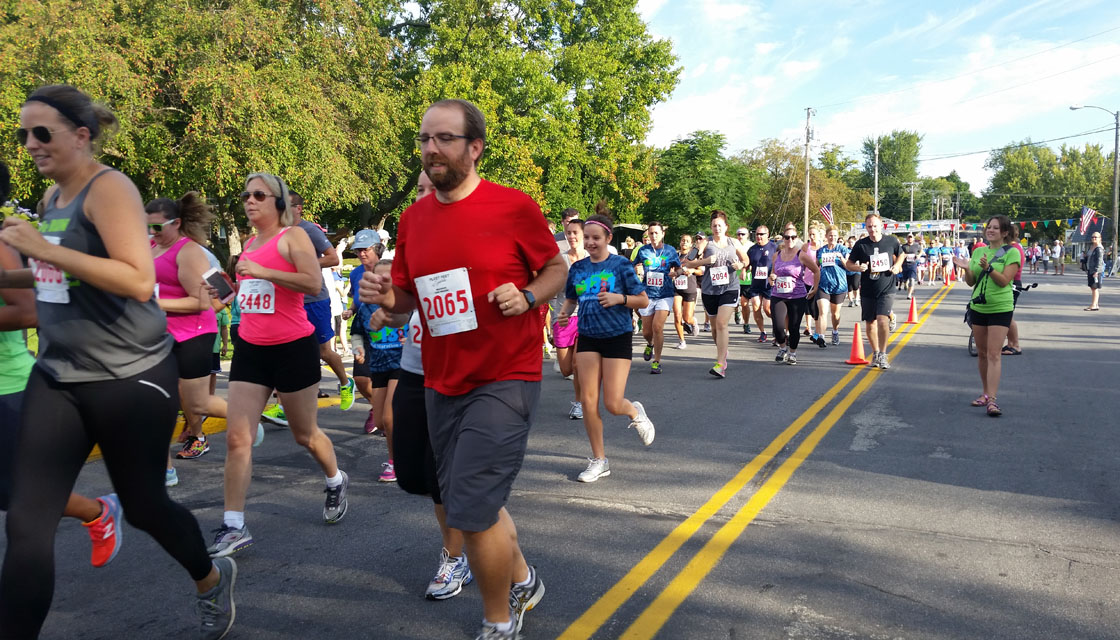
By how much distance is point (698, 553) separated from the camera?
4.61 metres

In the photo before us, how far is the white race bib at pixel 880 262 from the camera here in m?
11.0

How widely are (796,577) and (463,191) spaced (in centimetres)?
246

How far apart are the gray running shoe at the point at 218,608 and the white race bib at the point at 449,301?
134 centimetres

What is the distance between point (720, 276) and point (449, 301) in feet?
30.5

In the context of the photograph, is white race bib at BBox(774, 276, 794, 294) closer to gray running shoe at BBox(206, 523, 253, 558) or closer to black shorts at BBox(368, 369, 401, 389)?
black shorts at BBox(368, 369, 401, 389)

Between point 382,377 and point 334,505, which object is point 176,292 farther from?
point 334,505

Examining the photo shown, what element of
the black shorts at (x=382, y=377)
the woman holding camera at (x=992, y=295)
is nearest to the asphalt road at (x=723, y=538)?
the woman holding camera at (x=992, y=295)

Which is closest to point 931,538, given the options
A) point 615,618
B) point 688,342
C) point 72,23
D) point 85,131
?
point 615,618

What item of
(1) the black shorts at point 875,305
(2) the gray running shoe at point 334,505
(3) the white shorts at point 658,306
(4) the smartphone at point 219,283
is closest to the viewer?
(4) the smartphone at point 219,283

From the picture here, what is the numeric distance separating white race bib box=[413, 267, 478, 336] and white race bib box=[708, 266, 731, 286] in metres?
9.19

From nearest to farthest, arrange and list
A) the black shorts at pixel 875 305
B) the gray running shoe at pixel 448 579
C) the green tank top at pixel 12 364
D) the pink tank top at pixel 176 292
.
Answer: the green tank top at pixel 12 364
the gray running shoe at pixel 448 579
the pink tank top at pixel 176 292
the black shorts at pixel 875 305

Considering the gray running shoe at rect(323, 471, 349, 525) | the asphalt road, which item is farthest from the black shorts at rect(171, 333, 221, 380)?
the gray running shoe at rect(323, 471, 349, 525)

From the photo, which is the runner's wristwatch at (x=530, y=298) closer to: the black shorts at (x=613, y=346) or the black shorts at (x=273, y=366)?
the black shorts at (x=273, y=366)

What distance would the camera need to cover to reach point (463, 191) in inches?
128
